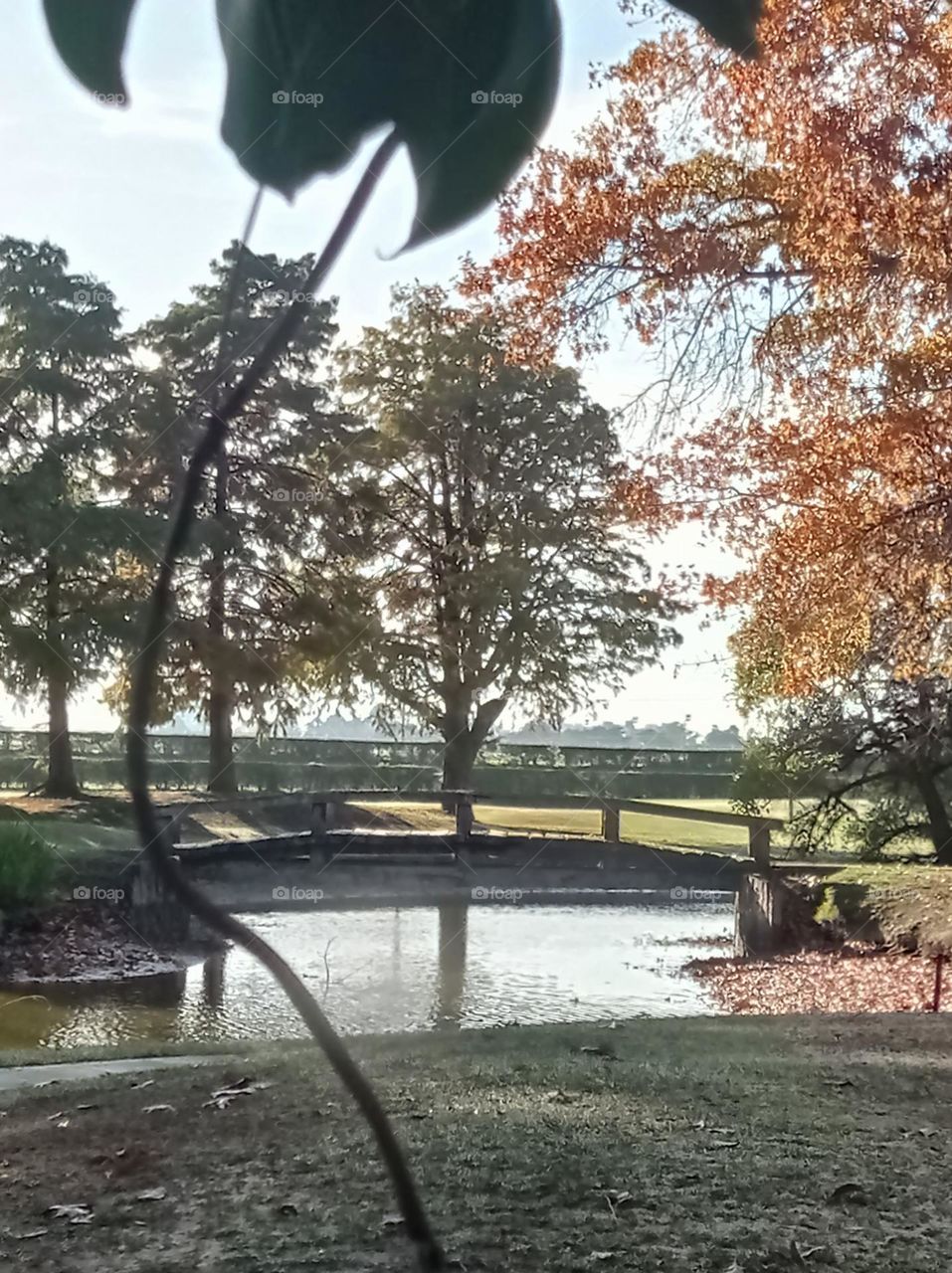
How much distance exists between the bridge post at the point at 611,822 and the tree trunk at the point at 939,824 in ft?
10.2

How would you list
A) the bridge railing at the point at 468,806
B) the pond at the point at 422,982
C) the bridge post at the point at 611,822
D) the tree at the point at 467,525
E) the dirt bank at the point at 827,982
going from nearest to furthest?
1. the tree at the point at 467,525
2. the bridge railing at the point at 468,806
3. the pond at the point at 422,982
4. the bridge post at the point at 611,822
5. the dirt bank at the point at 827,982

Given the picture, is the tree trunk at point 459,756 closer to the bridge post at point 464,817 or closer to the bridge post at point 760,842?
the bridge post at point 464,817

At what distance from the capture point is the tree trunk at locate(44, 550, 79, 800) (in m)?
0.83

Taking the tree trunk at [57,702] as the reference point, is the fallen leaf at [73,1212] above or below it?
below

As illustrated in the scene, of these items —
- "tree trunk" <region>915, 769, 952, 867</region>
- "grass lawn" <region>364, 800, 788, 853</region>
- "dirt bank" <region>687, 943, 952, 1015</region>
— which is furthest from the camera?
"tree trunk" <region>915, 769, 952, 867</region>

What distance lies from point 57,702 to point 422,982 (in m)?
2.62

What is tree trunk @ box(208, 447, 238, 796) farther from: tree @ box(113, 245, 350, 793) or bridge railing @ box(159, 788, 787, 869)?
bridge railing @ box(159, 788, 787, 869)

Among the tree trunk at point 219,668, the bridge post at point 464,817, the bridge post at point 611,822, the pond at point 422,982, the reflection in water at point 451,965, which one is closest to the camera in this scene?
the tree trunk at point 219,668

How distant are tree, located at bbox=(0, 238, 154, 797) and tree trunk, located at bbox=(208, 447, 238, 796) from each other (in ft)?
0.19

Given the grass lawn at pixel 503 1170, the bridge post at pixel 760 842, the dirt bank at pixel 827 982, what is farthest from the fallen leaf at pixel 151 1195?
the bridge post at pixel 760 842

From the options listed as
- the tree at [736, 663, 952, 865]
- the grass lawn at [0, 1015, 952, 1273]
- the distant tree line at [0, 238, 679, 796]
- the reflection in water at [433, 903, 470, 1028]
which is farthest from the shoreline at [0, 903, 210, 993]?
the tree at [736, 663, 952, 865]

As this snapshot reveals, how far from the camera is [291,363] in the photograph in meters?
0.82

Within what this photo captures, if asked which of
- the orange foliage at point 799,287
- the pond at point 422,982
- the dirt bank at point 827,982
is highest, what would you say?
the orange foliage at point 799,287

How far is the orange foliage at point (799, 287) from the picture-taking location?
4.66 feet
